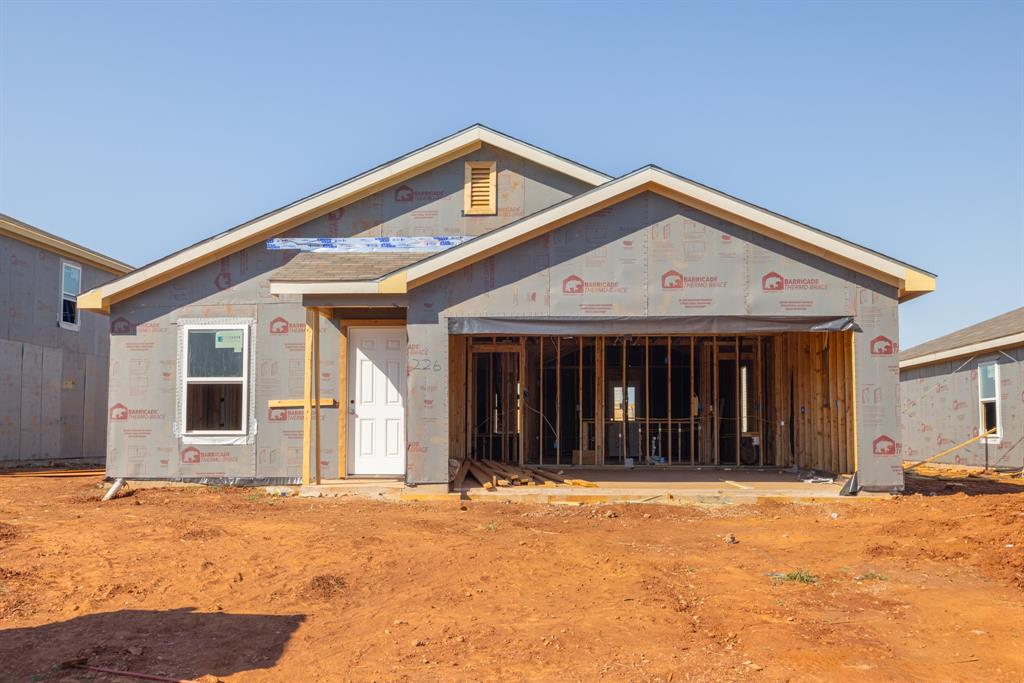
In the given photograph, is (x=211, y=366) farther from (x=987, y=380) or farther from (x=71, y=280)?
(x=987, y=380)

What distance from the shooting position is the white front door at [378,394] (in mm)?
14523

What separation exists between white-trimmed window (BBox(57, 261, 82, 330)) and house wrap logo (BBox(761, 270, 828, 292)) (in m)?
17.3

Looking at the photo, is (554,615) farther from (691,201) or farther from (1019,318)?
(1019,318)

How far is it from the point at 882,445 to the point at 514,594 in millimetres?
7263

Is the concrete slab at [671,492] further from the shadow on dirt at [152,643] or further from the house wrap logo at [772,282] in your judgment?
the shadow on dirt at [152,643]

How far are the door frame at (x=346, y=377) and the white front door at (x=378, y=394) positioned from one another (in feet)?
0.19

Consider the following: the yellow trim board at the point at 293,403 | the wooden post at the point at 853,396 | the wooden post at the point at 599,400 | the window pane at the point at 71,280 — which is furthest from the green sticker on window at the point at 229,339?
the window pane at the point at 71,280

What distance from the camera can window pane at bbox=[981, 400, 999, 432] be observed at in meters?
20.7

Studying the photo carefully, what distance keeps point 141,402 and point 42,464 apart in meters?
8.41

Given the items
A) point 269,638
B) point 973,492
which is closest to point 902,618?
point 269,638

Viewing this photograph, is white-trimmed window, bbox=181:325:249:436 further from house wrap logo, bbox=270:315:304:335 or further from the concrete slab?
the concrete slab

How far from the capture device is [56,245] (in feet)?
70.0

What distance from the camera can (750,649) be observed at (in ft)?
19.9

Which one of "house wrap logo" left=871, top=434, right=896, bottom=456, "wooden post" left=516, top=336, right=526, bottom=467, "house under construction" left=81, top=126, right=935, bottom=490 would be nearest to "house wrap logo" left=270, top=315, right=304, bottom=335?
"house under construction" left=81, top=126, right=935, bottom=490
